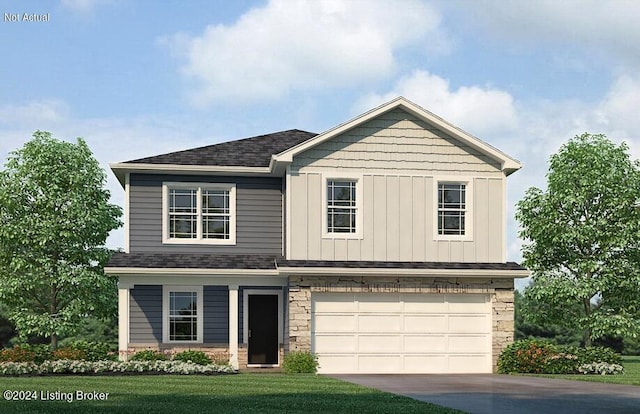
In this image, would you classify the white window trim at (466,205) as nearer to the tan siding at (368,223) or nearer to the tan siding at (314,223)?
the tan siding at (368,223)

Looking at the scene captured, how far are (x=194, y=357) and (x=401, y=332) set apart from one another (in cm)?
598

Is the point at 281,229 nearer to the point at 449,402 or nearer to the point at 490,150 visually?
the point at 490,150

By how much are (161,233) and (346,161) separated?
5963mm

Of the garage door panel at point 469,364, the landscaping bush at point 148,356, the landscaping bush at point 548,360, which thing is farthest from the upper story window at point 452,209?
the landscaping bush at point 148,356

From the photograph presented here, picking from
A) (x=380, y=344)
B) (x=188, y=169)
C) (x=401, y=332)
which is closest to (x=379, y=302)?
(x=401, y=332)

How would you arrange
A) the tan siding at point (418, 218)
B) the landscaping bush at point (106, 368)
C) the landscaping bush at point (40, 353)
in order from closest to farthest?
the landscaping bush at point (106, 368)
the landscaping bush at point (40, 353)
the tan siding at point (418, 218)

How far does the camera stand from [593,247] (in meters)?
32.6

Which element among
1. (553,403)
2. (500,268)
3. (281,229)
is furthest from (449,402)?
(281,229)

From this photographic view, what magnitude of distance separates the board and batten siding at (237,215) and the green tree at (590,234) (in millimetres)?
10229

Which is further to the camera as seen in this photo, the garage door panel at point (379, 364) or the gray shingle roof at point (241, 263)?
the garage door panel at point (379, 364)

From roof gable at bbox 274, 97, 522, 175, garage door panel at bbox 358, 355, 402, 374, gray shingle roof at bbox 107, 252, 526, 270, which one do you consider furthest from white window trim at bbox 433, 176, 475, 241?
garage door panel at bbox 358, 355, 402, 374

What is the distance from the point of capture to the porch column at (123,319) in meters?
25.8

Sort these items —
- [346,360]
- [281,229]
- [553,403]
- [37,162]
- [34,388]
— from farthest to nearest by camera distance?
[37,162] → [281,229] → [346,360] → [34,388] → [553,403]

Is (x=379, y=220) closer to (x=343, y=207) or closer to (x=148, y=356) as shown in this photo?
(x=343, y=207)
